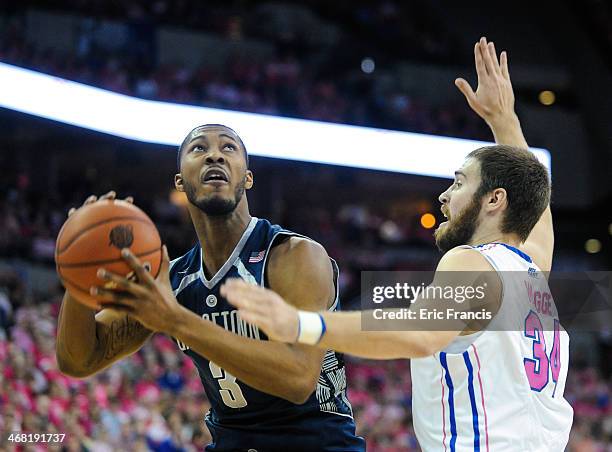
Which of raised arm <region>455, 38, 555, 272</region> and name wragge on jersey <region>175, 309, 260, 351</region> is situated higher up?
raised arm <region>455, 38, 555, 272</region>

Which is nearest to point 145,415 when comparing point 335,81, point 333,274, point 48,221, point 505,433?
point 48,221

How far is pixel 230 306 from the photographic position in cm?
349

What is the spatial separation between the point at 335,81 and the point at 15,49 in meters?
7.52

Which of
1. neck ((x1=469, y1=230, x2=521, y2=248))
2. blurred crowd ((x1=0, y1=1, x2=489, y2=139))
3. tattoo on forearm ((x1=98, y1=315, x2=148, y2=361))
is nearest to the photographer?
neck ((x1=469, y1=230, x2=521, y2=248))

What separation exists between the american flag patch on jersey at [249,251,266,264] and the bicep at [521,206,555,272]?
1.13 meters

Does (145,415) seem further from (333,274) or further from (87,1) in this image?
(87,1)

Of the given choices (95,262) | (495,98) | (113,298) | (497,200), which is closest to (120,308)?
(113,298)

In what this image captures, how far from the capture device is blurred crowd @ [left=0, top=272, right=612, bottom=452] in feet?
26.6

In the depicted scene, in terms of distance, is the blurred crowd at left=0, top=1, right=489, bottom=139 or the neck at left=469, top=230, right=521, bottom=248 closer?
the neck at left=469, top=230, right=521, bottom=248

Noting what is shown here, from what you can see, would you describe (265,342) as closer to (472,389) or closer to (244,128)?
(472,389)

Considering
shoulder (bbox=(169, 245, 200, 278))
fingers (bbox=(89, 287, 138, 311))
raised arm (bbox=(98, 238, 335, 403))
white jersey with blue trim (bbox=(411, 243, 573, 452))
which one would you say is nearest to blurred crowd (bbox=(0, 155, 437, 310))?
shoulder (bbox=(169, 245, 200, 278))

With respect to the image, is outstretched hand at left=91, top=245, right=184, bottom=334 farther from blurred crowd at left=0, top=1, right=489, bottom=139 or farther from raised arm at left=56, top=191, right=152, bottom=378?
blurred crowd at left=0, top=1, right=489, bottom=139

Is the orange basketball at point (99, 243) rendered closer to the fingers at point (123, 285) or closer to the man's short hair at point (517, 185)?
the fingers at point (123, 285)

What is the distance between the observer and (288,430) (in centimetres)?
343
